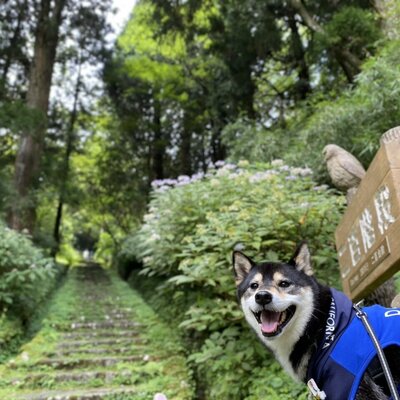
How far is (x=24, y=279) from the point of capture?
6.79 meters

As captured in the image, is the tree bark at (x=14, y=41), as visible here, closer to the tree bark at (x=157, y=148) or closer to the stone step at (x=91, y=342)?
the tree bark at (x=157, y=148)

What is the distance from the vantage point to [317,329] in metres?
2.16

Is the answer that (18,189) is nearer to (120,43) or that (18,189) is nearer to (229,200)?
(229,200)

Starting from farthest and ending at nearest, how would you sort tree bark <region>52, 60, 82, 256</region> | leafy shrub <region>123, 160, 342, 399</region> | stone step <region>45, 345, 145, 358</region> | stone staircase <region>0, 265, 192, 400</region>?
tree bark <region>52, 60, 82, 256</region> < stone step <region>45, 345, 145, 358</region> < stone staircase <region>0, 265, 192, 400</region> < leafy shrub <region>123, 160, 342, 399</region>

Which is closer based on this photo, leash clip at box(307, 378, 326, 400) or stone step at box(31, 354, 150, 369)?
leash clip at box(307, 378, 326, 400)

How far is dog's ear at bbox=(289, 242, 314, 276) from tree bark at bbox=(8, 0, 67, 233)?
A: 31.5 feet

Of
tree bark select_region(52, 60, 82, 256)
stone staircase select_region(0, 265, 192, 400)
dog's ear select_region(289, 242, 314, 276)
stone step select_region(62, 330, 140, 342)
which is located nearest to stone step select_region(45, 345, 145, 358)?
stone staircase select_region(0, 265, 192, 400)

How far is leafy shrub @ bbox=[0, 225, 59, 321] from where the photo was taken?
22.0 ft

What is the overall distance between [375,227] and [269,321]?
2.92 ft

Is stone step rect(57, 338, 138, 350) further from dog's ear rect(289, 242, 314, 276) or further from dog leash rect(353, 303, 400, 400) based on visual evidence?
dog leash rect(353, 303, 400, 400)

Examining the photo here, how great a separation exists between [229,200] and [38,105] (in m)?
8.92

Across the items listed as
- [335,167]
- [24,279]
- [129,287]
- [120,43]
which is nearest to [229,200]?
[335,167]

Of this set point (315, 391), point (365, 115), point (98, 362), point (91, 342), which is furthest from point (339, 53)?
point (315, 391)

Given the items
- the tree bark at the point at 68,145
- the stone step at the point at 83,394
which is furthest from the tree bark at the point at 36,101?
the stone step at the point at 83,394
